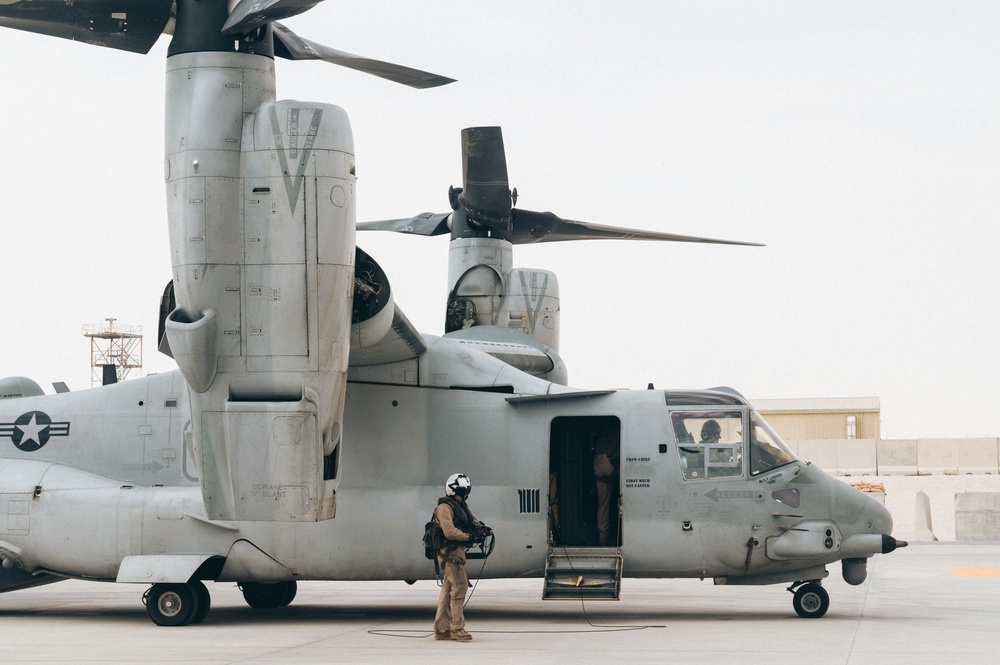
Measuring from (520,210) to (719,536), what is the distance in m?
8.96

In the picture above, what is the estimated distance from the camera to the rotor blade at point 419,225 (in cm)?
2181

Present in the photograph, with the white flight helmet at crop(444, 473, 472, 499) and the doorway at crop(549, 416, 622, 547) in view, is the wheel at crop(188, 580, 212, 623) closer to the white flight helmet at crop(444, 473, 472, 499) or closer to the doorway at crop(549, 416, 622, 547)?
the white flight helmet at crop(444, 473, 472, 499)

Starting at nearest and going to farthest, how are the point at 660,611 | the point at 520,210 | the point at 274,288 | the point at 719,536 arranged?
1. the point at 274,288
2. the point at 719,536
3. the point at 660,611
4. the point at 520,210

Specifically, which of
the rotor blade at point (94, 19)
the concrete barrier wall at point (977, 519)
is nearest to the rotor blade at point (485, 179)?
the rotor blade at point (94, 19)

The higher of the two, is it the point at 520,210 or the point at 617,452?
the point at 520,210

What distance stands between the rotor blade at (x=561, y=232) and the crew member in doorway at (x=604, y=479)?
704cm

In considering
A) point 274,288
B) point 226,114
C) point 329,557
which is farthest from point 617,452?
point 226,114

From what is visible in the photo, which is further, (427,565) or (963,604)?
(963,604)

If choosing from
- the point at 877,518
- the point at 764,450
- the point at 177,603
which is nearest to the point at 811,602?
the point at 877,518

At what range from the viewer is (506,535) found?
47.9ft

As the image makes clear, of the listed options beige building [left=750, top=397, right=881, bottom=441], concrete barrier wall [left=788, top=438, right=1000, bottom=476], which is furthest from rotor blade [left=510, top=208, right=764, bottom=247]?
beige building [left=750, top=397, right=881, bottom=441]

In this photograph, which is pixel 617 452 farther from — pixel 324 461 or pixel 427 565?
pixel 324 461

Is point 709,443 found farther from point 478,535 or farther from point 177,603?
point 177,603

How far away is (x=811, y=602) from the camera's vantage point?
1451 cm
